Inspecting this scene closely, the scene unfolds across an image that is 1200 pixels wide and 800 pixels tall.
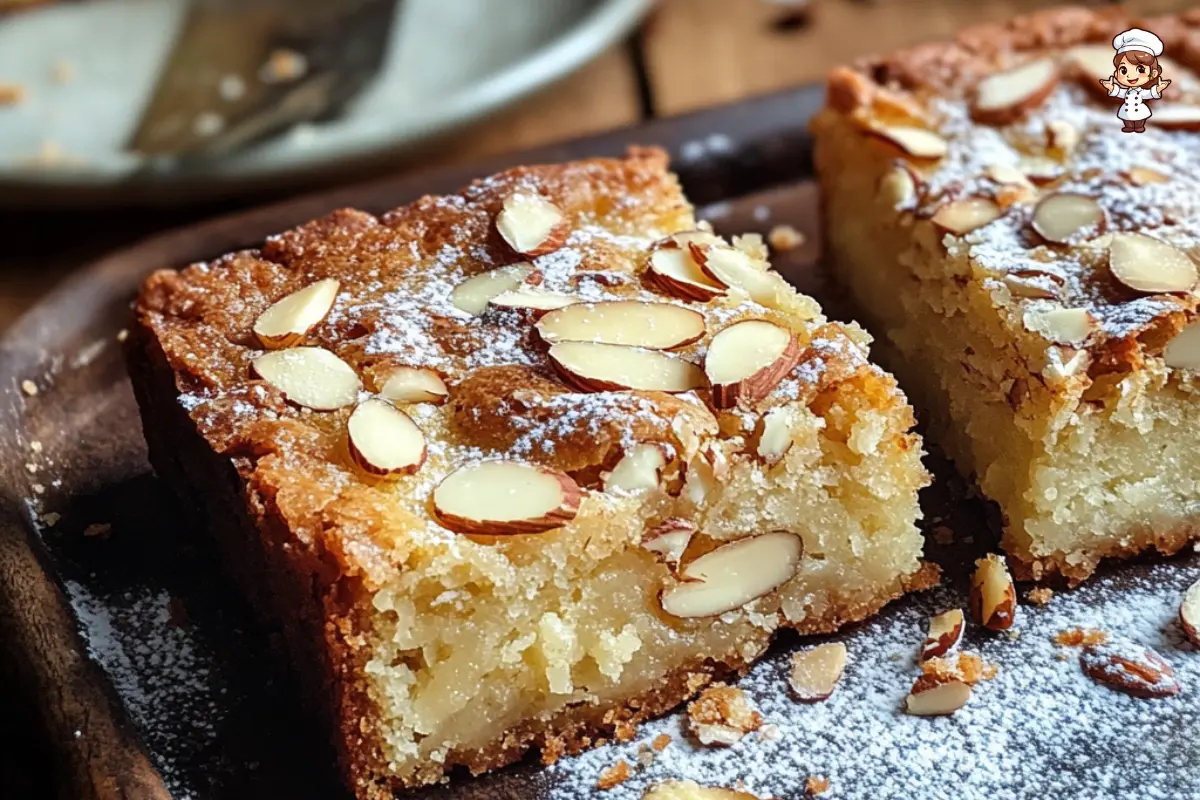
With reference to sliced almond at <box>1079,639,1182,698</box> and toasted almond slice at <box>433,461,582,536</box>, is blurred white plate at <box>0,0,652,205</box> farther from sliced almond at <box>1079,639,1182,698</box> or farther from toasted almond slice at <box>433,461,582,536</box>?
sliced almond at <box>1079,639,1182,698</box>

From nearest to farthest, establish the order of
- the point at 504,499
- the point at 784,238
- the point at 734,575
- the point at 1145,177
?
the point at 504,499 < the point at 734,575 < the point at 1145,177 < the point at 784,238

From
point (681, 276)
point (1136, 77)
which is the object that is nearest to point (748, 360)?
point (681, 276)

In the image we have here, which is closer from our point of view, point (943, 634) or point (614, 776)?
point (614, 776)

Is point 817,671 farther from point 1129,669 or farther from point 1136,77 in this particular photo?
point 1136,77

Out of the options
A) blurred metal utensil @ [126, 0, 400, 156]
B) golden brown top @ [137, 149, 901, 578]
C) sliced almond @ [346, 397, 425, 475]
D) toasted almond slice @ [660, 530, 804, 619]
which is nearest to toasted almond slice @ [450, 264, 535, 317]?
golden brown top @ [137, 149, 901, 578]

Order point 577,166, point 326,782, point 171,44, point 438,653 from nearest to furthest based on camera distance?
point 438,653 → point 326,782 → point 577,166 → point 171,44

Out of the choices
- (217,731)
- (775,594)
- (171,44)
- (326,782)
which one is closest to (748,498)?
(775,594)

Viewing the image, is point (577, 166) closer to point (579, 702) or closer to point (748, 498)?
point (748, 498)
